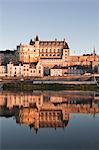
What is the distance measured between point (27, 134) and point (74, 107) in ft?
16.4

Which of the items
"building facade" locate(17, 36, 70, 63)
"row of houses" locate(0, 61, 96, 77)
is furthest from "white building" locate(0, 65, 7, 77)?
"building facade" locate(17, 36, 70, 63)

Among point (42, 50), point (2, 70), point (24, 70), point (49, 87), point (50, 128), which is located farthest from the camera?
point (42, 50)

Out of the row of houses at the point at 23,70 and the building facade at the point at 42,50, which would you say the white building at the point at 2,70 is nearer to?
the row of houses at the point at 23,70

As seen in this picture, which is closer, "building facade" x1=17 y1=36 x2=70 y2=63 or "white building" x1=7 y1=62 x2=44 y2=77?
"white building" x1=7 y1=62 x2=44 y2=77

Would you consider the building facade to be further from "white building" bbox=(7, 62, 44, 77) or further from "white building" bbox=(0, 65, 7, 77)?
"white building" bbox=(7, 62, 44, 77)

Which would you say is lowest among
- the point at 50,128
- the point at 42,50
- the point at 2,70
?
the point at 50,128

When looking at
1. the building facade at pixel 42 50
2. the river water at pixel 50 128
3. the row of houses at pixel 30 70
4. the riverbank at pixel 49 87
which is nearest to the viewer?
the river water at pixel 50 128

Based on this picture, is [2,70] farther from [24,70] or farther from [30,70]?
[30,70]

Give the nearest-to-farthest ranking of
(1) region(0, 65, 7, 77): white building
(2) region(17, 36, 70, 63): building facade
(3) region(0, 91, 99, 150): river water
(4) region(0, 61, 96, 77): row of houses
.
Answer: (3) region(0, 91, 99, 150): river water
(4) region(0, 61, 96, 77): row of houses
(1) region(0, 65, 7, 77): white building
(2) region(17, 36, 70, 63): building facade

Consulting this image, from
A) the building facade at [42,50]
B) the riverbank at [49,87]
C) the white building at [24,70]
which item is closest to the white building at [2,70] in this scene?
the white building at [24,70]

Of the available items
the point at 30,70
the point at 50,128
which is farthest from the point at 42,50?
the point at 50,128

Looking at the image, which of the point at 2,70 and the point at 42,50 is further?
the point at 42,50

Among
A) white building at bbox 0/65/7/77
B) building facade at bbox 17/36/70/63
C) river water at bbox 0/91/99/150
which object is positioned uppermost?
building facade at bbox 17/36/70/63

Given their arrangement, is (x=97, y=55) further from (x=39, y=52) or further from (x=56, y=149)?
(x=56, y=149)
